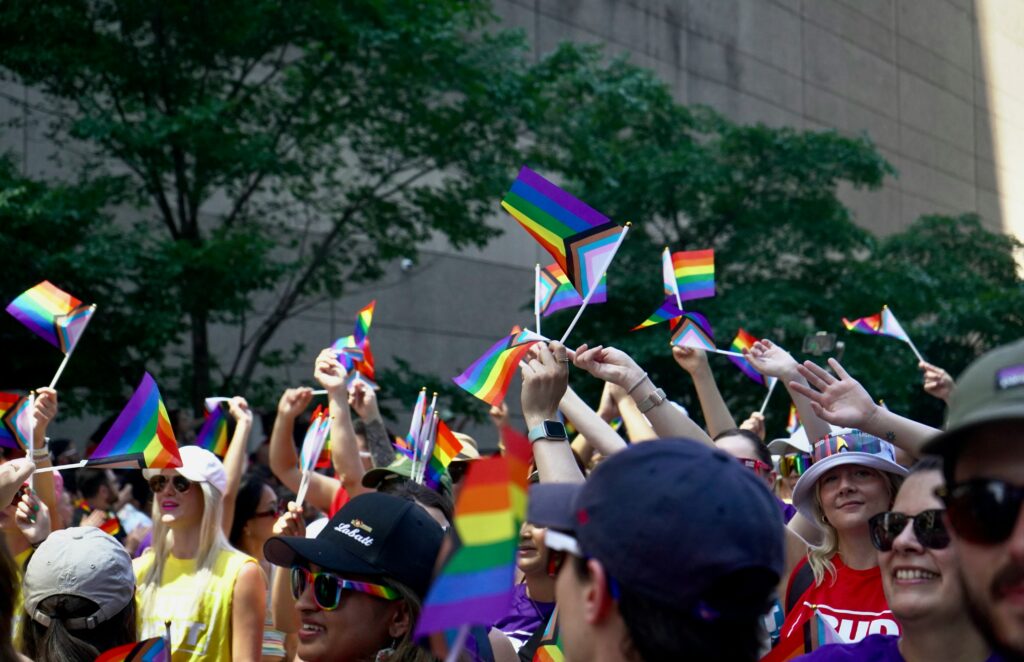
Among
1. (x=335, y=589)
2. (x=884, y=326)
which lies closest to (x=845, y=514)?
(x=335, y=589)

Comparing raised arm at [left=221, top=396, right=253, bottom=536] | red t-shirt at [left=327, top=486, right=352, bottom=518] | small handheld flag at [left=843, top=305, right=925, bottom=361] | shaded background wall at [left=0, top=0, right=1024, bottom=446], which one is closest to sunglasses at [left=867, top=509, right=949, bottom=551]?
raised arm at [left=221, top=396, right=253, bottom=536]

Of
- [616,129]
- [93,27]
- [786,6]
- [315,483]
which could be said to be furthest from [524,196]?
[786,6]

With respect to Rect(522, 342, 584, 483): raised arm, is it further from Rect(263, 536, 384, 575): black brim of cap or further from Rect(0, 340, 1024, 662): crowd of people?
Rect(263, 536, 384, 575): black brim of cap

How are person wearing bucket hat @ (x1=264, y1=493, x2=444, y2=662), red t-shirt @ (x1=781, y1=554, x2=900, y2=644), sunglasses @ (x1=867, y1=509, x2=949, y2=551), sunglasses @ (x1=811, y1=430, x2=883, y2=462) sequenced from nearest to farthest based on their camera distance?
1. sunglasses @ (x1=867, y1=509, x2=949, y2=551)
2. person wearing bucket hat @ (x1=264, y1=493, x2=444, y2=662)
3. red t-shirt @ (x1=781, y1=554, x2=900, y2=644)
4. sunglasses @ (x1=811, y1=430, x2=883, y2=462)

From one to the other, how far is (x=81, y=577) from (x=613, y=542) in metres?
2.02

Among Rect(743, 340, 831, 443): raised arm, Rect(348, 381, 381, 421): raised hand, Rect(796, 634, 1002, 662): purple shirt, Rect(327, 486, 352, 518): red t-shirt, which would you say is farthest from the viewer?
Rect(348, 381, 381, 421): raised hand

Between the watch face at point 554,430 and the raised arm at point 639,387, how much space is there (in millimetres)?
957

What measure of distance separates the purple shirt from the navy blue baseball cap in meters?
0.86

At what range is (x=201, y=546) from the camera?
489 cm

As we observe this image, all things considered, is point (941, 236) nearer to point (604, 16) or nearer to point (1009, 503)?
point (604, 16)

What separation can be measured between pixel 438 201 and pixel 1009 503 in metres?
12.4

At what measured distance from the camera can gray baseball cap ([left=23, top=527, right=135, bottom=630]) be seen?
3.53 meters

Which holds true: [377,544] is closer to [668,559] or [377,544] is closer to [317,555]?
[317,555]

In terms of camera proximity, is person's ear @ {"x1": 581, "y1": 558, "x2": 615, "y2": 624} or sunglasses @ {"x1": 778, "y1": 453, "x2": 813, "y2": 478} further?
sunglasses @ {"x1": 778, "y1": 453, "x2": 813, "y2": 478}
